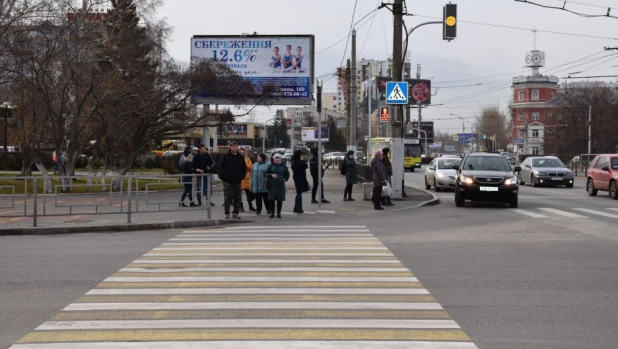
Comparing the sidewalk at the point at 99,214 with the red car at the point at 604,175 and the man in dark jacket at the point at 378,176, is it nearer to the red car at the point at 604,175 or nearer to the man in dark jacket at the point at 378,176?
the man in dark jacket at the point at 378,176

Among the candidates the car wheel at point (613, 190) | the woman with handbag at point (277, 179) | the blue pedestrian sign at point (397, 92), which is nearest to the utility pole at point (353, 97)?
the blue pedestrian sign at point (397, 92)

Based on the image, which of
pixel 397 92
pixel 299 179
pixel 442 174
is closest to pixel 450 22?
pixel 397 92

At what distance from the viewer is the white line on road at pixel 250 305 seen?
725cm

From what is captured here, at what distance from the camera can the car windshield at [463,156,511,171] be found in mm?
22248

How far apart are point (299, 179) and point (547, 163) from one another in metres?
22.0

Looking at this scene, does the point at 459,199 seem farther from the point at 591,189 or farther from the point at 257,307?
the point at 257,307

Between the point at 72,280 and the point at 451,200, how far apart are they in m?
18.4

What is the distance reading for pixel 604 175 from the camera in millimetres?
26797

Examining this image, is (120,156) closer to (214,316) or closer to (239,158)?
(239,158)

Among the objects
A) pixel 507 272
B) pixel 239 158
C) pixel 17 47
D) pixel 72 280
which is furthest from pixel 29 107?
pixel 507 272

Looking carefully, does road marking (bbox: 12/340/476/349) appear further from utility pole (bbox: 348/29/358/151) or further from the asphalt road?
utility pole (bbox: 348/29/358/151)

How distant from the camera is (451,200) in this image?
2531cm

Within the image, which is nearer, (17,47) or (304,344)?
(304,344)

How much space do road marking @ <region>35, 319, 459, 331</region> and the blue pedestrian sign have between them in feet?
55.7
